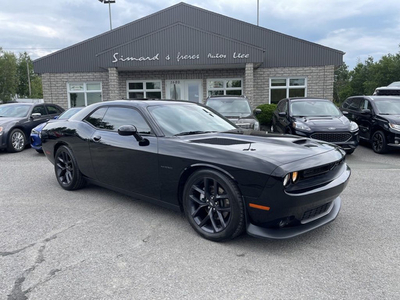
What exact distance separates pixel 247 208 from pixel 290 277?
2.25 feet

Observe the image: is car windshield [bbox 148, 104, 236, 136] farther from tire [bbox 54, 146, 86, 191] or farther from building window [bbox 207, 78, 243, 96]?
building window [bbox 207, 78, 243, 96]

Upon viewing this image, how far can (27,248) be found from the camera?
3109mm

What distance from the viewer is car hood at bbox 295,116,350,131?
7508mm

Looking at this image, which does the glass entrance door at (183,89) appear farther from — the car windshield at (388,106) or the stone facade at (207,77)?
the car windshield at (388,106)

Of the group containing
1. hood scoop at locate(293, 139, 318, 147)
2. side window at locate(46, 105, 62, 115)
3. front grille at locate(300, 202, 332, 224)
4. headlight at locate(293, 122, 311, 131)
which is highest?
side window at locate(46, 105, 62, 115)

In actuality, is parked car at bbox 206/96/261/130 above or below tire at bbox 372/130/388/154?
above

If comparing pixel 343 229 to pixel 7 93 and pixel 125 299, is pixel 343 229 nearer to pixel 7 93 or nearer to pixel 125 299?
pixel 125 299

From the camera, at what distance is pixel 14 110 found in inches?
389

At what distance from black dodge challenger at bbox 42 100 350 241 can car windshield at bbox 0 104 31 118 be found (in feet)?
20.6

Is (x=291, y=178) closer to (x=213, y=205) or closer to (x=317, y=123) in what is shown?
(x=213, y=205)

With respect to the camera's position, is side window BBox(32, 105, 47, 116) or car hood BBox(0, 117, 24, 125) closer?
car hood BBox(0, 117, 24, 125)

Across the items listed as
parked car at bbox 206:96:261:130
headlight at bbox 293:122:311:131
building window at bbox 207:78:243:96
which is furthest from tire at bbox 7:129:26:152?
building window at bbox 207:78:243:96

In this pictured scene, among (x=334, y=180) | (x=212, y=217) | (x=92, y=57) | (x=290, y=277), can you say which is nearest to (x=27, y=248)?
(x=212, y=217)

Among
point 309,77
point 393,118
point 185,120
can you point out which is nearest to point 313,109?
point 393,118
